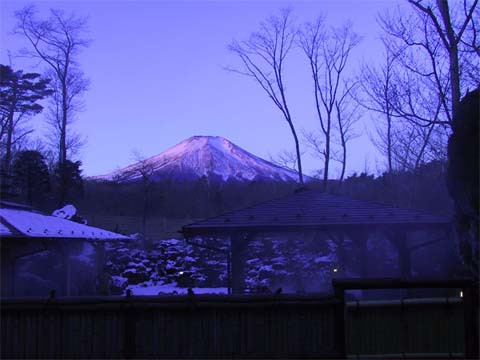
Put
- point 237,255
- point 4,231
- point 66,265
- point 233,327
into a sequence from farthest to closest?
point 66,265 < point 237,255 < point 4,231 < point 233,327

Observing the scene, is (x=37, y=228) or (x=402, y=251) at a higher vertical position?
(x=37, y=228)

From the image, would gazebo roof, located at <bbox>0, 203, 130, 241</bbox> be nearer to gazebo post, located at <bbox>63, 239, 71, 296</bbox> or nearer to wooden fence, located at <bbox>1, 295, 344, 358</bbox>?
gazebo post, located at <bbox>63, 239, 71, 296</bbox>

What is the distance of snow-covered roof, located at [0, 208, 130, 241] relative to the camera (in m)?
13.0

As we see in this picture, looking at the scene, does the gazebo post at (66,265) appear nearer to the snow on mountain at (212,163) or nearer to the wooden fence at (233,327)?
the wooden fence at (233,327)

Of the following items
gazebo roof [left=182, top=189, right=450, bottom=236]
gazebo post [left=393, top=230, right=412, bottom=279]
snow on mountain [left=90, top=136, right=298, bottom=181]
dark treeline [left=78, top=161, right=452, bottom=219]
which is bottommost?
gazebo post [left=393, top=230, right=412, bottom=279]

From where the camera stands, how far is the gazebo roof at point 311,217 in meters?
13.2

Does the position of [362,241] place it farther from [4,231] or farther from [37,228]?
[4,231]

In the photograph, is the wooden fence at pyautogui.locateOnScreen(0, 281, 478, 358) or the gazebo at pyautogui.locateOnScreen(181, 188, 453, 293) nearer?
the wooden fence at pyautogui.locateOnScreen(0, 281, 478, 358)

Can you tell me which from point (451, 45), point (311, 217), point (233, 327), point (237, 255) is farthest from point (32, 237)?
point (451, 45)

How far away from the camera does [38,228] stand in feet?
46.2

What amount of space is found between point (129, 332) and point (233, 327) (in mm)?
1138

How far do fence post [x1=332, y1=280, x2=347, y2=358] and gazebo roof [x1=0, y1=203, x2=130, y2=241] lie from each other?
907 centimetres

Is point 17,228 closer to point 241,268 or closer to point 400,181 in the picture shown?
point 241,268

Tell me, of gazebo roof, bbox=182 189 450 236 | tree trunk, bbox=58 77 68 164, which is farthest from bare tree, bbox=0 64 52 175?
gazebo roof, bbox=182 189 450 236
